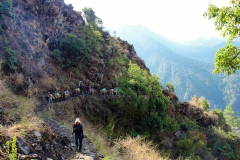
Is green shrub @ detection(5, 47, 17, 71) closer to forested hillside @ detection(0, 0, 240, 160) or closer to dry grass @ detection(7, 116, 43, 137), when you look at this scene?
forested hillside @ detection(0, 0, 240, 160)

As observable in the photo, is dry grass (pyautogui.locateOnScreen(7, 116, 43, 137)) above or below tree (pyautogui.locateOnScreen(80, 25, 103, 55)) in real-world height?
below

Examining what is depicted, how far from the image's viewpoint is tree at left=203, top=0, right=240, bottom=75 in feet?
19.7

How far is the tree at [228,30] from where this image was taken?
6000 mm

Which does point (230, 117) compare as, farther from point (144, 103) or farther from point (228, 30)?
point (228, 30)

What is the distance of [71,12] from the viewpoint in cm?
3531

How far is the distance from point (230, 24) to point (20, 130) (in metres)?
6.99

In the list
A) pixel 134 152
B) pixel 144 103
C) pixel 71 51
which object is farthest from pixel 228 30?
pixel 71 51

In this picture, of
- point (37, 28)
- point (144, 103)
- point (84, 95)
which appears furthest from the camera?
point (37, 28)

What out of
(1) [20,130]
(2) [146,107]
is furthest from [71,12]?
(1) [20,130]

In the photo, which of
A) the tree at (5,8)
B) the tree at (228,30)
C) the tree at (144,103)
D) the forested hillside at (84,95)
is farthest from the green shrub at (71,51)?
the tree at (228,30)

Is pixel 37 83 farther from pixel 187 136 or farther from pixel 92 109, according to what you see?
pixel 187 136

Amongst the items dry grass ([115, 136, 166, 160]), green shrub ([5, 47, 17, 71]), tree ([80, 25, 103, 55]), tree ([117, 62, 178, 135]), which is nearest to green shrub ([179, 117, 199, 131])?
tree ([117, 62, 178, 135])

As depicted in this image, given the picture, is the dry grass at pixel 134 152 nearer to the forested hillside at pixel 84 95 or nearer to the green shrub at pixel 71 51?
the forested hillside at pixel 84 95

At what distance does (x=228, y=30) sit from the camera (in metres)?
6.21
